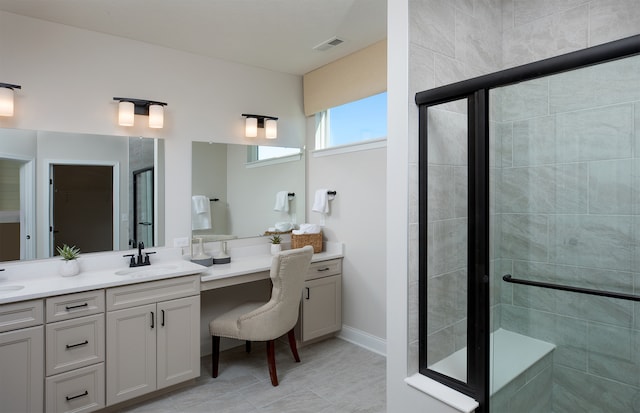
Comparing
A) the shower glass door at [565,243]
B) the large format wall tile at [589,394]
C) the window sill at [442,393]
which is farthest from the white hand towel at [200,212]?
the large format wall tile at [589,394]

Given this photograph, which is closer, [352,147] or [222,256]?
[222,256]

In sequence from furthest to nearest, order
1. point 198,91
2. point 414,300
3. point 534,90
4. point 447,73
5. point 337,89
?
1. point 337,89
2. point 198,91
3. point 447,73
4. point 414,300
5. point 534,90

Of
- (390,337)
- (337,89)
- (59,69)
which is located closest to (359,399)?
(390,337)

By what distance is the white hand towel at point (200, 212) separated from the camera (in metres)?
3.31

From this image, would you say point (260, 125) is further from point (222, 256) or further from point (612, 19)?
point (612, 19)

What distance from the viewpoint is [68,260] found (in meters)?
2.60

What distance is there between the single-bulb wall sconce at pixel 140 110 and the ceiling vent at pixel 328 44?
141 cm

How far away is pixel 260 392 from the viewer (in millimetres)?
2676

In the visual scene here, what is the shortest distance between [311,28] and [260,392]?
2.76m

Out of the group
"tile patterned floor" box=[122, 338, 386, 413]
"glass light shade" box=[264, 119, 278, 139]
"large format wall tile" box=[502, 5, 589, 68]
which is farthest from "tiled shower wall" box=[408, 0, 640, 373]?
"glass light shade" box=[264, 119, 278, 139]

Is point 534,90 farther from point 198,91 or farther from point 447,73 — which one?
point 198,91

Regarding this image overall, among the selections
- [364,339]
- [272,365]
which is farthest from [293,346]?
[364,339]

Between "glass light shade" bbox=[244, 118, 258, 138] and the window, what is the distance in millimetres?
715

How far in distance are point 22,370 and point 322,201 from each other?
2.57 m
